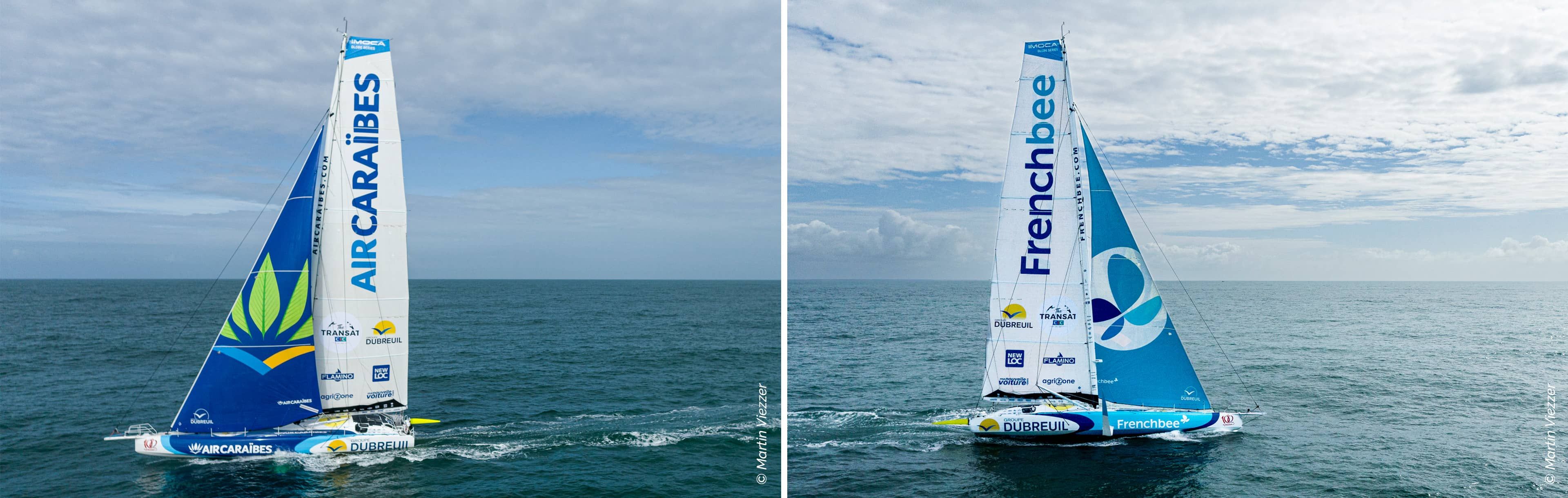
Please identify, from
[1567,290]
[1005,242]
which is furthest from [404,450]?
[1567,290]

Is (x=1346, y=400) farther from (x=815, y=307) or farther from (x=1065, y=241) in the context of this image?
(x=815, y=307)

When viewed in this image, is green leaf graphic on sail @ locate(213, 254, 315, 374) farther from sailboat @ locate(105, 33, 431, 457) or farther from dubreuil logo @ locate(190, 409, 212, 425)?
dubreuil logo @ locate(190, 409, 212, 425)

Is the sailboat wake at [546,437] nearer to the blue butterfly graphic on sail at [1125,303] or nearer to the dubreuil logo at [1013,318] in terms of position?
the dubreuil logo at [1013,318]

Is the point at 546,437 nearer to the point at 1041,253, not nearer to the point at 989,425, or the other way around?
the point at 989,425

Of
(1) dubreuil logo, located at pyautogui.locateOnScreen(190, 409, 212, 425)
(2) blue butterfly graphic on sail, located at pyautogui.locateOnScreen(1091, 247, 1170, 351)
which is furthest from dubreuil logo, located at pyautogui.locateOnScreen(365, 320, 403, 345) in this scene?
(2) blue butterfly graphic on sail, located at pyautogui.locateOnScreen(1091, 247, 1170, 351)

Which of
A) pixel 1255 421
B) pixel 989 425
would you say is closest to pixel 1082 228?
pixel 989 425
